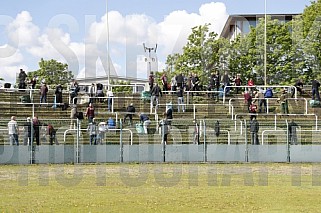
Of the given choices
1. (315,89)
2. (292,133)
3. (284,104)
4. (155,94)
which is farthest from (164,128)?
(315,89)

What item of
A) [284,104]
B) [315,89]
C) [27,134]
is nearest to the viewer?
[27,134]

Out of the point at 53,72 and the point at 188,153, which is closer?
the point at 188,153

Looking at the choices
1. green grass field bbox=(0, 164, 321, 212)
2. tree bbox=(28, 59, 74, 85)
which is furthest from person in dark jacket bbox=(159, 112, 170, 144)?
tree bbox=(28, 59, 74, 85)

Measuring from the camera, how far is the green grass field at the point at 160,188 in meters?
15.8

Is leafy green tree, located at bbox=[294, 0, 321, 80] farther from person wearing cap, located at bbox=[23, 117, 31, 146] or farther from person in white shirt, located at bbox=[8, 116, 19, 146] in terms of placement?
person in white shirt, located at bbox=[8, 116, 19, 146]

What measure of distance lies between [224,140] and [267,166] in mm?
3271

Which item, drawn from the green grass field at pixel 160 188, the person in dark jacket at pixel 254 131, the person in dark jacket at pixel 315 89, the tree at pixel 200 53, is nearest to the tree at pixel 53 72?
the tree at pixel 200 53

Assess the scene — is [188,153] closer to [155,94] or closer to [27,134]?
[27,134]

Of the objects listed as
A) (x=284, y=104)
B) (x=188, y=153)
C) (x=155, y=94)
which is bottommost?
(x=188, y=153)

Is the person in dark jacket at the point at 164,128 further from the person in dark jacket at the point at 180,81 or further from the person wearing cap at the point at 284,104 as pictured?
the person wearing cap at the point at 284,104

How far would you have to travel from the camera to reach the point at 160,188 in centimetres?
2006

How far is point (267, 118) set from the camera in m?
38.5

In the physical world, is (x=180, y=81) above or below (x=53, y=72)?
below

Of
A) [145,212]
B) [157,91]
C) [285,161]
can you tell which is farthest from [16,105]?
[145,212]
